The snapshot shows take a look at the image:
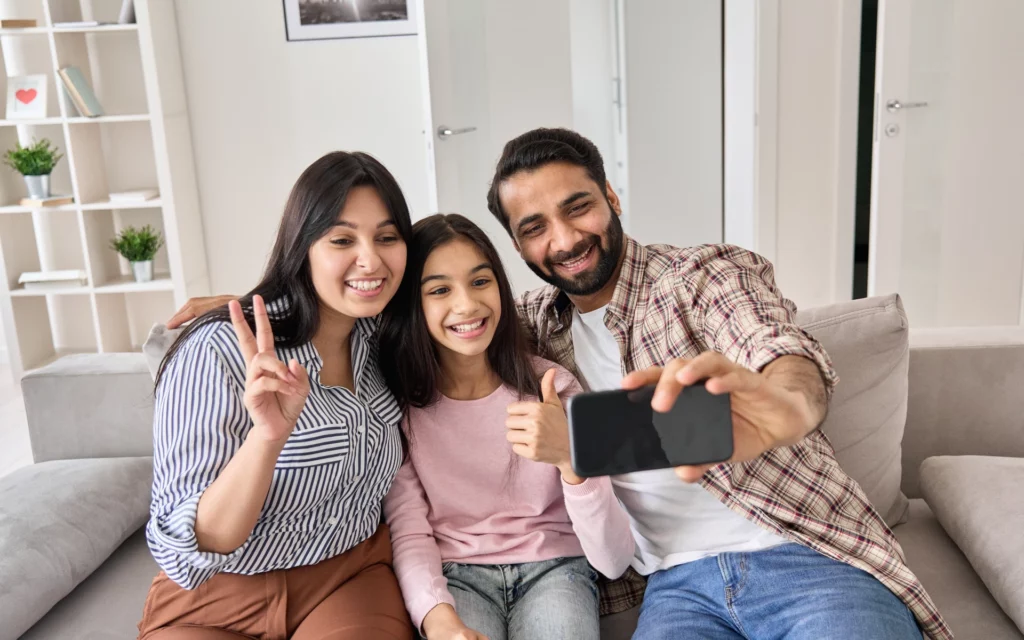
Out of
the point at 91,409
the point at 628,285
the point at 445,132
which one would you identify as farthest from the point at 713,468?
the point at 445,132

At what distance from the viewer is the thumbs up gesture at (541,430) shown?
124cm

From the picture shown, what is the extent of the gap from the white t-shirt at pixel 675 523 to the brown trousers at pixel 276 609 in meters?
0.40

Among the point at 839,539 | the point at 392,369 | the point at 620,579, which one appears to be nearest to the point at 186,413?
the point at 392,369

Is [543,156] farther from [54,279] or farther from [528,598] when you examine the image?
[54,279]

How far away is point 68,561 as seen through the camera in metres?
1.51

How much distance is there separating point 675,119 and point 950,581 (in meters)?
3.81

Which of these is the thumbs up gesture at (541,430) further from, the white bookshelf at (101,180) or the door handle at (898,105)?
the white bookshelf at (101,180)

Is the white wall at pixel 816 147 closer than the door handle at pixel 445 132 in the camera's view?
No

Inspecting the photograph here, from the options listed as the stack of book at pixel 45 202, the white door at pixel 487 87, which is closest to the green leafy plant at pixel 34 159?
the stack of book at pixel 45 202

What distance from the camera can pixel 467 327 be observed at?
149 centimetres

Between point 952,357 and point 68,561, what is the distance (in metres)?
1.58

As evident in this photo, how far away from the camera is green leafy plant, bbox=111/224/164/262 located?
12.9 ft

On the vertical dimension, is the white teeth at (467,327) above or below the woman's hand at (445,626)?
above

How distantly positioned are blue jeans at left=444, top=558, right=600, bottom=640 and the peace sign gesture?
437mm
